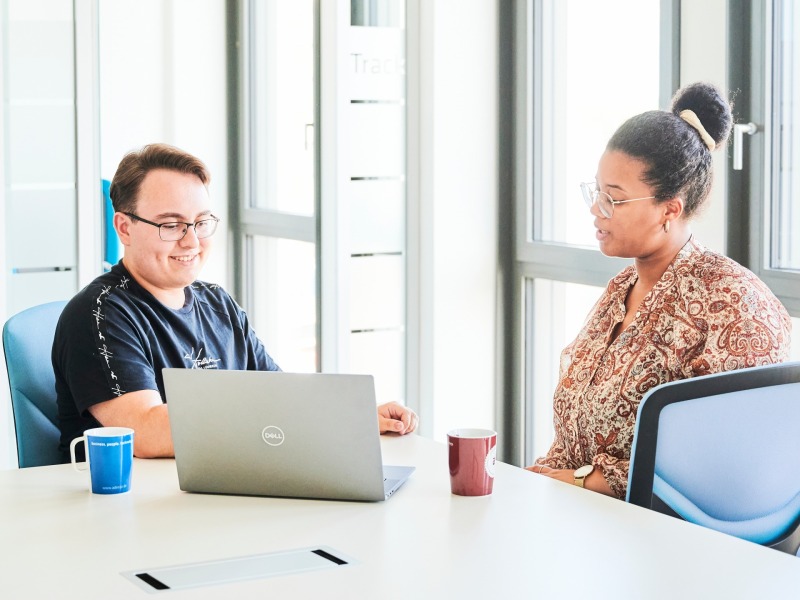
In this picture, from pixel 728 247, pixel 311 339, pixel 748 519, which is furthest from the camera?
pixel 311 339

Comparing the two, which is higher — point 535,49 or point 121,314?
point 535,49

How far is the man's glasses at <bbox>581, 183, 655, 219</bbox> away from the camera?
2.41 meters

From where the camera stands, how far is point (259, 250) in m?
4.82

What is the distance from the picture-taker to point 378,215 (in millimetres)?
3881

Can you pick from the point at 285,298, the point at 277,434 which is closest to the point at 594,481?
the point at 277,434

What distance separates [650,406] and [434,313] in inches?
72.9

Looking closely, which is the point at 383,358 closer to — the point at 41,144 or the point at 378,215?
the point at 378,215

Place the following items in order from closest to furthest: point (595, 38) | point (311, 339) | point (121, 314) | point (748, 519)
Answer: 1. point (748, 519)
2. point (121, 314)
3. point (595, 38)
4. point (311, 339)

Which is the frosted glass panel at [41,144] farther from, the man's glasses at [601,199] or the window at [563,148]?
the man's glasses at [601,199]

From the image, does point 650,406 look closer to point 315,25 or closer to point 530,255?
point 530,255

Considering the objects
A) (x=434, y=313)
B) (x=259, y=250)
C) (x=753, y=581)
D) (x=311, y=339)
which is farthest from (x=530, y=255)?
(x=753, y=581)

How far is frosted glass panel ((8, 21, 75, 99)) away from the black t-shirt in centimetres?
146

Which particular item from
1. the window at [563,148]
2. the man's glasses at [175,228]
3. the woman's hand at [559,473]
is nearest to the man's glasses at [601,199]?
the woman's hand at [559,473]

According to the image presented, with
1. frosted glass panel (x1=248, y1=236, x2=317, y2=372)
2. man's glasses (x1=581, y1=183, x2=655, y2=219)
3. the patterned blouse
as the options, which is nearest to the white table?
the patterned blouse
